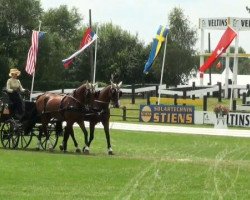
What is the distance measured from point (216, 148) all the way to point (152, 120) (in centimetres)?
1830

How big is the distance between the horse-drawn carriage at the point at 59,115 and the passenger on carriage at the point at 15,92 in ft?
0.59

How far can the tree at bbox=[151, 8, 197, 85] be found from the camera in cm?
8569

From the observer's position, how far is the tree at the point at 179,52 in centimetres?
8569

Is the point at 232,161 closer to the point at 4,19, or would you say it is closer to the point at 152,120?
the point at 152,120

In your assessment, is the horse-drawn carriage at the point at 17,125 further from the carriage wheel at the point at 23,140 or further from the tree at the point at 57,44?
the tree at the point at 57,44

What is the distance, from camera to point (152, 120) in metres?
43.2

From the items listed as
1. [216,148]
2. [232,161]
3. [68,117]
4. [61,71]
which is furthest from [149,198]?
[61,71]

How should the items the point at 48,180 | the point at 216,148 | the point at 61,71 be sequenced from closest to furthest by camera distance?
the point at 48,180 < the point at 216,148 < the point at 61,71

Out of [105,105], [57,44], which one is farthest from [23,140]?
[57,44]

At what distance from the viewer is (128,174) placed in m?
15.6

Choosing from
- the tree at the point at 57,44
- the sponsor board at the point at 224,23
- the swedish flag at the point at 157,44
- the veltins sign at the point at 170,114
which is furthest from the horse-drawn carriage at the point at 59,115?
the tree at the point at 57,44

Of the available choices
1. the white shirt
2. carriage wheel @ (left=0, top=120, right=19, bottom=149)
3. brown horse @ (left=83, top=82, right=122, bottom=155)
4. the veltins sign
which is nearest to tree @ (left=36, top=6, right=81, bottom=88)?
the veltins sign

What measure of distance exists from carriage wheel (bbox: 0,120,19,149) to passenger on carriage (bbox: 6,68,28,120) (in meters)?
0.44

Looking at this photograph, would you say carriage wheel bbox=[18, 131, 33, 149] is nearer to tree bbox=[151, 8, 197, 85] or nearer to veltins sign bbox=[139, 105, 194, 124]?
veltins sign bbox=[139, 105, 194, 124]
